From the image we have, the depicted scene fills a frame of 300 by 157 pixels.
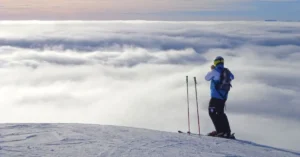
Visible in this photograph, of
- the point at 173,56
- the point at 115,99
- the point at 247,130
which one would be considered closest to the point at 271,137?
the point at 247,130

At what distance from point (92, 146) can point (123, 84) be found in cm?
11345

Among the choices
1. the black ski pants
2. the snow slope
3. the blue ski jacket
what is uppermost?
the blue ski jacket

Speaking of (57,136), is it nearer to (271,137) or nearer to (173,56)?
(271,137)

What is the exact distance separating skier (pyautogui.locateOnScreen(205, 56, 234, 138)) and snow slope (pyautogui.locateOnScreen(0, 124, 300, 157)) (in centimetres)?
66

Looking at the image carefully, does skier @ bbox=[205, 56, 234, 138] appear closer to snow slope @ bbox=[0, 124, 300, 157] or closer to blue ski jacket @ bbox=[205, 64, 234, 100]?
blue ski jacket @ bbox=[205, 64, 234, 100]

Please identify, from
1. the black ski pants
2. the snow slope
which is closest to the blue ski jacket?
the black ski pants

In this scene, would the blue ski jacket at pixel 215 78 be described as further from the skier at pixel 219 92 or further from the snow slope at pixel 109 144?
the snow slope at pixel 109 144

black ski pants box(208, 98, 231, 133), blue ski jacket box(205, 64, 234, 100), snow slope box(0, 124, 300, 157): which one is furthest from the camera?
black ski pants box(208, 98, 231, 133)

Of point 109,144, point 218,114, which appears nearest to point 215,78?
point 218,114

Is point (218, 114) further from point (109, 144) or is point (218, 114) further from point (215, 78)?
point (109, 144)

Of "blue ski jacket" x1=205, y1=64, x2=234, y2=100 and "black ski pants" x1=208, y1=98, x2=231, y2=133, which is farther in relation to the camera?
"black ski pants" x1=208, y1=98, x2=231, y2=133

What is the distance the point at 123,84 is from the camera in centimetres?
12119

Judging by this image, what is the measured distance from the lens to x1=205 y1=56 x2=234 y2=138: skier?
9.27m

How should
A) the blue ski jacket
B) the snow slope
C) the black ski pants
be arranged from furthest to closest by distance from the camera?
the black ski pants → the blue ski jacket → the snow slope
